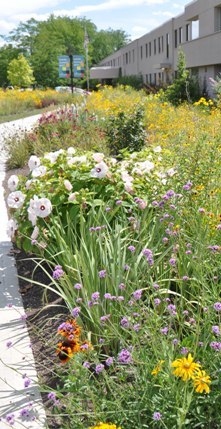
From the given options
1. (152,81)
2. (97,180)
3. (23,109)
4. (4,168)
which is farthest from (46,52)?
(97,180)

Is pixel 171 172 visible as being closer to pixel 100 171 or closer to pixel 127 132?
pixel 100 171

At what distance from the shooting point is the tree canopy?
73188mm

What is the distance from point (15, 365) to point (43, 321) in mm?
590

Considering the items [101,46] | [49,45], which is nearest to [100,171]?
[49,45]

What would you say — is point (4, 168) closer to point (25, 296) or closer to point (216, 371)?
point (25, 296)

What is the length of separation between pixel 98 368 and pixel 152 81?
5415 cm

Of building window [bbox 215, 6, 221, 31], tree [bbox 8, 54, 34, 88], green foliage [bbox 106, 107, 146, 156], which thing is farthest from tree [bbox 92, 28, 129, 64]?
green foliage [bbox 106, 107, 146, 156]

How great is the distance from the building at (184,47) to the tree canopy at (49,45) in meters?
7.68

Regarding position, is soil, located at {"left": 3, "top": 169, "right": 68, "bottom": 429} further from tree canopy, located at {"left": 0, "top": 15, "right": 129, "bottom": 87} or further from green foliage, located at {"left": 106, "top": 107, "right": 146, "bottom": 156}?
tree canopy, located at {"left": 0, "top": 15, "right": 129, "bottom": 87}

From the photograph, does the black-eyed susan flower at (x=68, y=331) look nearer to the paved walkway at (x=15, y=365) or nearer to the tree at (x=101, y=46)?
the paved walkway at (x=15, y=365)

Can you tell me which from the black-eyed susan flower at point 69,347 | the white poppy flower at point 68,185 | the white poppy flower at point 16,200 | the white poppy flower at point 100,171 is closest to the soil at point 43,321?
the black-eyed susan flower at point 69,347

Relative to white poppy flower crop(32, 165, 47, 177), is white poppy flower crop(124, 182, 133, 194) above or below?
below

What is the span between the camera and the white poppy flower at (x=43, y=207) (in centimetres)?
487

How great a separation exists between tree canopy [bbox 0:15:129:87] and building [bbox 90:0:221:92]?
25.2 ft
